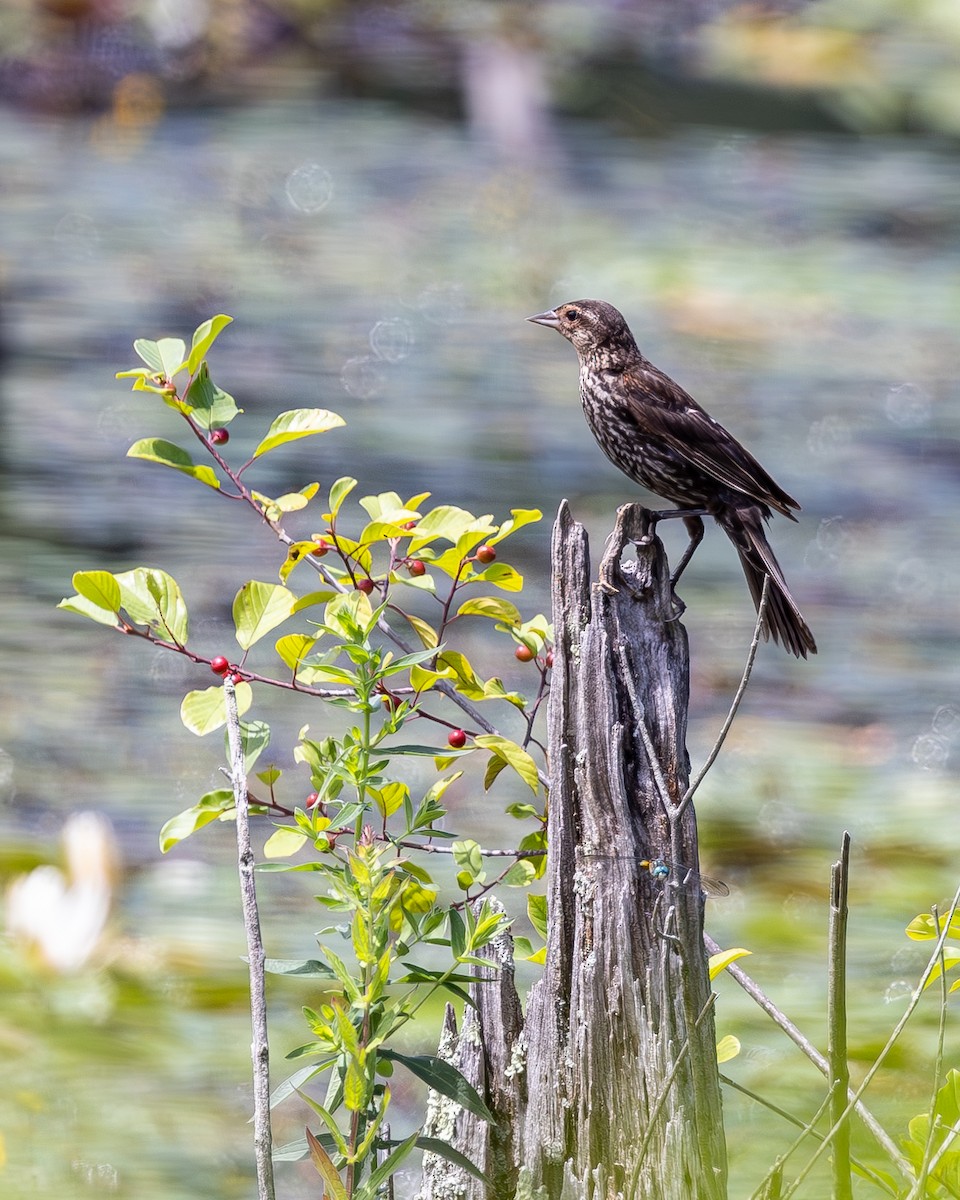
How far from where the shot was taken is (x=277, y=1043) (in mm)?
1791

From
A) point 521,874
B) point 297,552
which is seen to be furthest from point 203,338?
point 521,874

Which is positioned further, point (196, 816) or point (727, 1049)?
point (727, 1049)

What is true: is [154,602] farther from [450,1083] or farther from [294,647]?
[450,1083]

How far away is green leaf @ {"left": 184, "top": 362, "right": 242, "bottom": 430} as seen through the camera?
45.2 inches

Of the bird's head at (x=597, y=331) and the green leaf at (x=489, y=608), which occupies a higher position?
the bird's head at (x=597, y=331)

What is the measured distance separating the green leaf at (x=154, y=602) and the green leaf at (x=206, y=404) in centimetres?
12

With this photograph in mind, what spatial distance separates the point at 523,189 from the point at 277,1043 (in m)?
2.37

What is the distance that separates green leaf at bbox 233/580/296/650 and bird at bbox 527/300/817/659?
61 centimetres

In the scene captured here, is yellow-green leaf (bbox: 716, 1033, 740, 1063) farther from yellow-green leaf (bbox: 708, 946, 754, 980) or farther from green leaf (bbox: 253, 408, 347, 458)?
green leaf (bbox: 253, 408, 347, 458)

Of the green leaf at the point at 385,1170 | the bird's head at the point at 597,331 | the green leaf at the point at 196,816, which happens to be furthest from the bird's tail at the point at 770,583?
the green leaf at the point at 385,1170

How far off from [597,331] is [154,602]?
3.08ft

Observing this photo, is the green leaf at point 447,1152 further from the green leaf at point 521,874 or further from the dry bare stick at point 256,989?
the green leaf at point 521,874

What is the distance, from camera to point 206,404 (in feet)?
3.80

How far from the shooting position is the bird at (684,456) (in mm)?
1718
